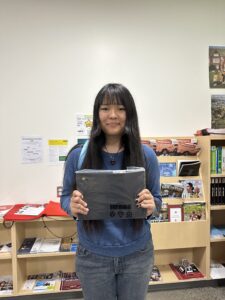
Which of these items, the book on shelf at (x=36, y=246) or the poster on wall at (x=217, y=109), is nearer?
the book on shelf at (x=36, y=246)

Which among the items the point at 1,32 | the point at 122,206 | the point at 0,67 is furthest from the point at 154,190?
the point at 1,32

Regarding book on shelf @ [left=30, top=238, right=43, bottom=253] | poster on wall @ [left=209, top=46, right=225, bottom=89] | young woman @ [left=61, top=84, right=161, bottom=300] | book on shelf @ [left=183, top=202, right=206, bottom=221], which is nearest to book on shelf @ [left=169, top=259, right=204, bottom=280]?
book on shelf @ [left=183, top=202, right=206, bottom=221]

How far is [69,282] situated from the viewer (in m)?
2.07

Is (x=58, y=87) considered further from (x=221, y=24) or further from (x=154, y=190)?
(x=221, y=24)

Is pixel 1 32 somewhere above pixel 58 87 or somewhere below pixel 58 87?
above

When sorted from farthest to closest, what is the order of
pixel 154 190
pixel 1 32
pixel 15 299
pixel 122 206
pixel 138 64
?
pixel 138 64, pixel 1 32, pixel 15 299, pixel 154 190, pixel 122 206

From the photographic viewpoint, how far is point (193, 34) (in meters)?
2.28

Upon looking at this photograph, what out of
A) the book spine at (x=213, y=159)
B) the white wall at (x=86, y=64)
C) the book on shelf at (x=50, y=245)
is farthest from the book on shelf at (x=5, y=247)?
the book spine at (x=213, y=159)

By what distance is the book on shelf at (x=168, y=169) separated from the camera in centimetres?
214

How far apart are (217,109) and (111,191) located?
1852 mm

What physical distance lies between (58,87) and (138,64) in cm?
75

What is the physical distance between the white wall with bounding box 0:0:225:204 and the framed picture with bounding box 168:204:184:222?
67cm

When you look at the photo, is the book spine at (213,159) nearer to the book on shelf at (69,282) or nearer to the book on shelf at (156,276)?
the book on shelf at (156,276)

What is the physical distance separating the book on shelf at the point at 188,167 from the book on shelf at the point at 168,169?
0.04m
